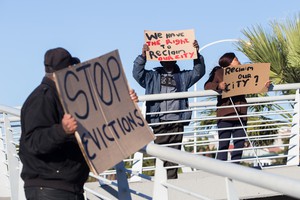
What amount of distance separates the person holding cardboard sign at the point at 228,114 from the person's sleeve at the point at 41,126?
520 centimetres

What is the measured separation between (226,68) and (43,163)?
5.61 m

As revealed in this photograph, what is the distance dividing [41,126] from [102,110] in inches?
16.2

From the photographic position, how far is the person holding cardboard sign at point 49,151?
17.4 feet

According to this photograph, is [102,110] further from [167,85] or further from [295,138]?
[295,138]

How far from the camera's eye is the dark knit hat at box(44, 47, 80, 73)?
5375 mm

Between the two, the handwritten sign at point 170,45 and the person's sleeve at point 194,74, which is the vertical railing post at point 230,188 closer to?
the person's sleeve at point 194,74

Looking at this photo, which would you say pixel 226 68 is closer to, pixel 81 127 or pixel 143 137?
pixel 143 137

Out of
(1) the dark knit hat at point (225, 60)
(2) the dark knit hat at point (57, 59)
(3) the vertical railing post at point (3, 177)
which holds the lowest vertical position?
(3) the vertical railing post at point (3, 177)

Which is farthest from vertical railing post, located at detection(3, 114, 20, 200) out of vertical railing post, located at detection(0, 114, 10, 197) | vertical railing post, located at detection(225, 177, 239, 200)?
vertical railing post, located at detection(225, 177, 239, 200)

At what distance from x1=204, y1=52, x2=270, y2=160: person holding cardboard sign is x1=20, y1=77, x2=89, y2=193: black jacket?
16.6ft

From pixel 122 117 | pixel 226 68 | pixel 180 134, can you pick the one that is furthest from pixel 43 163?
pixel 226 68

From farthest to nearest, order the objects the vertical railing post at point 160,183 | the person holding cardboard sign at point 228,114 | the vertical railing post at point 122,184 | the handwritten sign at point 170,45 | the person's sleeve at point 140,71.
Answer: the handwritten sign at point 170,45, the person holding cardboard sign at point 228,114, the person's sleeve at point 140,71, the vertical railing post at point 122,184, the vertical railing post at point 160,183

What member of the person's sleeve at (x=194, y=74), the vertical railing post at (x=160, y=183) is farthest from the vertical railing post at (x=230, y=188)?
the person's sleeve at (x=194, y=74)

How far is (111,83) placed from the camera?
5656 millimetres
